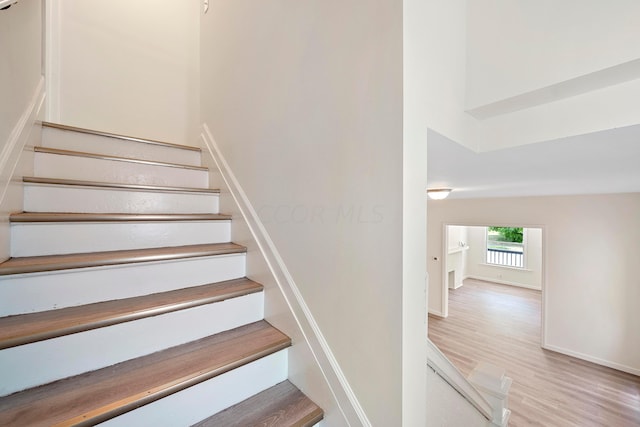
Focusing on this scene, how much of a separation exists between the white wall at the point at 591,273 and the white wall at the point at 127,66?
5.33 m

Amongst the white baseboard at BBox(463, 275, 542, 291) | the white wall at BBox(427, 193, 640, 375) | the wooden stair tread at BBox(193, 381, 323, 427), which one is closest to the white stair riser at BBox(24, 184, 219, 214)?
the wooden stair tread at BBox(193, 381, 323, 427)

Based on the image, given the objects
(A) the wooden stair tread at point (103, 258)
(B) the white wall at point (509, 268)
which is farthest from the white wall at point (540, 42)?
(B) the white wall at point (509, 268)

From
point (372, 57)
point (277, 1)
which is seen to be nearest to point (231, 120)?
point (277, 1)

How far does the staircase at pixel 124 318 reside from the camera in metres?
0.76

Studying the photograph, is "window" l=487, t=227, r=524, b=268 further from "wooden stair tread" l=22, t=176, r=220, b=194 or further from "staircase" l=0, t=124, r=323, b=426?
→ "wooden stair tread" l=22, t=176, r=220, b=194

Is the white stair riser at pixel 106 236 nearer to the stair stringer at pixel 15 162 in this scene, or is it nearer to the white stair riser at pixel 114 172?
the stair stringer at pixel 15 162

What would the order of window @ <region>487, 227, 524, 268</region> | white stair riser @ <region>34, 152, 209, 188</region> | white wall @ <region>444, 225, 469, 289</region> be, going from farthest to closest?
window @ <region>487, 227, 524, 268</region> → white wall @ <region>444, 225, 469, 289</region> → white stair riser @ <region>34, 152, 209, 188</region>

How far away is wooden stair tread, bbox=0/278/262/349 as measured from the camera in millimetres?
764

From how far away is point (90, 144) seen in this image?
1585 millimetres

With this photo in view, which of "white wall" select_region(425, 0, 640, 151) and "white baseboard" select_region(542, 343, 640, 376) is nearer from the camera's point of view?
"white wall" select_region(425, 0, 640, 151)

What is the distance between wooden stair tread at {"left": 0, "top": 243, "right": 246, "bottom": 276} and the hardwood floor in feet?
12.2

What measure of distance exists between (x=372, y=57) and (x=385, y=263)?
66 cm

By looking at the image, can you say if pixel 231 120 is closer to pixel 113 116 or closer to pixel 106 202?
pixel 106 202

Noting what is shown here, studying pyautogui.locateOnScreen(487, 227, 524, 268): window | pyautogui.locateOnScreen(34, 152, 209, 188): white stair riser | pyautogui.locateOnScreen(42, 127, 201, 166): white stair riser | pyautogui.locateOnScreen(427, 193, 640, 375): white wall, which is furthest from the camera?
pyautogui.locateOnScreen(487, 227, 524, 268): window
